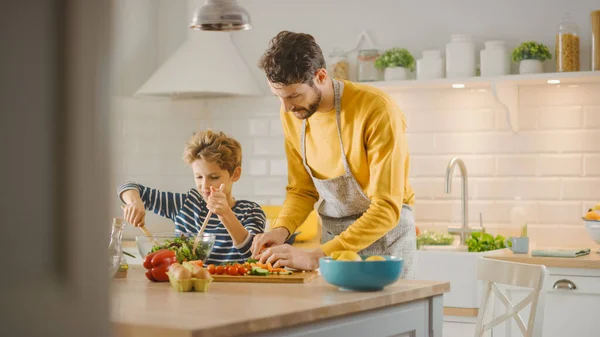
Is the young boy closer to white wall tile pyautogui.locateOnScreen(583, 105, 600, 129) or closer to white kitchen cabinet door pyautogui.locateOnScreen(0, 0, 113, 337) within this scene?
white wall tile pyautogui.locateOnScreen(583, 105, 600, 129)

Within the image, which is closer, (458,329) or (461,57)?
(458,329)

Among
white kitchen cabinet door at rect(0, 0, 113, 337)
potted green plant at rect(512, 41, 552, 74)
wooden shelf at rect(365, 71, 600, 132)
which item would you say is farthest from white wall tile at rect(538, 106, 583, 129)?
white kitchen cabinet door at rect(0, 0, 113, 337)

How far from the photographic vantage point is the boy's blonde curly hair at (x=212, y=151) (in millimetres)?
2996

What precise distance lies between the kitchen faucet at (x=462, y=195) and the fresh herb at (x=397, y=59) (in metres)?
0.55

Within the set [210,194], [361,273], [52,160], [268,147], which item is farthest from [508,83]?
[52,160]

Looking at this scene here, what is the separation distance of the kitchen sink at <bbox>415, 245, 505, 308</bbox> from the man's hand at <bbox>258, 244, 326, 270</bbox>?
4.69ft

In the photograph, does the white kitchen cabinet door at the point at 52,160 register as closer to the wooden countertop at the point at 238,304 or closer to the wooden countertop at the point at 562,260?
the wooden countertop at the point at 238,304

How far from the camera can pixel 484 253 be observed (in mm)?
3674

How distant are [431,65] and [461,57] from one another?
0.54ft

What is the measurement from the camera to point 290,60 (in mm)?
2543

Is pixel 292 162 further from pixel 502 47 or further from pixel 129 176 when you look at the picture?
pixel 129 176

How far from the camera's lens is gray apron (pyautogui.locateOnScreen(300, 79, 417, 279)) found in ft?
9.14

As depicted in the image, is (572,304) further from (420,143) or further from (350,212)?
(420,143)

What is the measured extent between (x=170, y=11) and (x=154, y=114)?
655 millimetres
